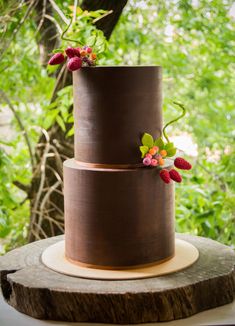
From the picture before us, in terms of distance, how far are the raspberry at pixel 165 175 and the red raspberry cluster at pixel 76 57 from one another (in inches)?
13.2

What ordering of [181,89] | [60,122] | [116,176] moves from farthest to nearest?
1. [181,89]
2. [60,122]
3. [116,176]

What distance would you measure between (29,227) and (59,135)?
0.44 m

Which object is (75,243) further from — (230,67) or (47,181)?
(230,67)

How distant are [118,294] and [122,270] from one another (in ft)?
0.49

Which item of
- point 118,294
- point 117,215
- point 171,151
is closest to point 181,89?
point 171,151

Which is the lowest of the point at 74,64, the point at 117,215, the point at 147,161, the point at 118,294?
the point at 118,294

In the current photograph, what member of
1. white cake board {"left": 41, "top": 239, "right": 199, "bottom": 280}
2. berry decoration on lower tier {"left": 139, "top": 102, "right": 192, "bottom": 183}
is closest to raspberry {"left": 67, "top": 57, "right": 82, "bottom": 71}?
berry decoration on lower tier {"left": 139, "top": 102, "right": 192, "bottom": 183}

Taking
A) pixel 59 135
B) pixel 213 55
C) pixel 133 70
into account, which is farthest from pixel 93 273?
pixel 213 55

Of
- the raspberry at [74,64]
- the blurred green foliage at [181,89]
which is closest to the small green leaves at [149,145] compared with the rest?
the raspberry at [74,64]

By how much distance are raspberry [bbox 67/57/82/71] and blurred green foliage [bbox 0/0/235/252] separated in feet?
2.72

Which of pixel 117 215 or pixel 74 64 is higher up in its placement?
pixel 74 64

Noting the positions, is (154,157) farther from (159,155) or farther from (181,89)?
(181,89)

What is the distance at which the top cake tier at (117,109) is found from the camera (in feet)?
5.01

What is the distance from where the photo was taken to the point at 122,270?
1552mm
